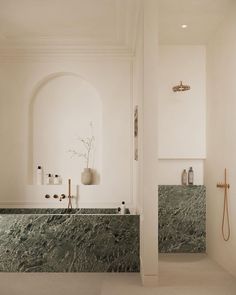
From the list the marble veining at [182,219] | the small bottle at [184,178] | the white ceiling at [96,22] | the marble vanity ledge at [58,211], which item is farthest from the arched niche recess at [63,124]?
the small bottle at [184,178]

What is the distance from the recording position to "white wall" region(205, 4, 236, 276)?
14.1 ft

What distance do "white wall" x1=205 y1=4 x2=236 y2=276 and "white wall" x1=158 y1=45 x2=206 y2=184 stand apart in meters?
0.17

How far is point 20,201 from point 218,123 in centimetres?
303

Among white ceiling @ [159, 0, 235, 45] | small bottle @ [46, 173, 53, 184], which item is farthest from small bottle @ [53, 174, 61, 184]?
white ceiling @ [159, 0, 235, 45]

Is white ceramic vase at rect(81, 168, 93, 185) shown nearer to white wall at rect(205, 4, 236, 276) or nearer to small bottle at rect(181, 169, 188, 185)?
small bottle at rect(181, 169, 188, 185)

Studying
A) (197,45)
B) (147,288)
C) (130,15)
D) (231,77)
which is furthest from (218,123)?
(147,288)

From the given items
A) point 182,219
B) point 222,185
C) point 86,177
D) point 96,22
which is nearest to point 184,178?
point 182,219

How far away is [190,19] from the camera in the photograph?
4684 mm

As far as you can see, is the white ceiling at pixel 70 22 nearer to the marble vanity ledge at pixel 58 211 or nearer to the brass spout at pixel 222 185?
the brass spout at pixel 222 185

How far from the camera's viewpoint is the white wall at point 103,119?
18.8ft

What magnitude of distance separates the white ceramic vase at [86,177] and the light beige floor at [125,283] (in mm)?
1630

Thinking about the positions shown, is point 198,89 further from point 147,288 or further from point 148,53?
point 147,288

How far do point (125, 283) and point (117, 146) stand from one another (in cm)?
228

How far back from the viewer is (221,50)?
472 cm
